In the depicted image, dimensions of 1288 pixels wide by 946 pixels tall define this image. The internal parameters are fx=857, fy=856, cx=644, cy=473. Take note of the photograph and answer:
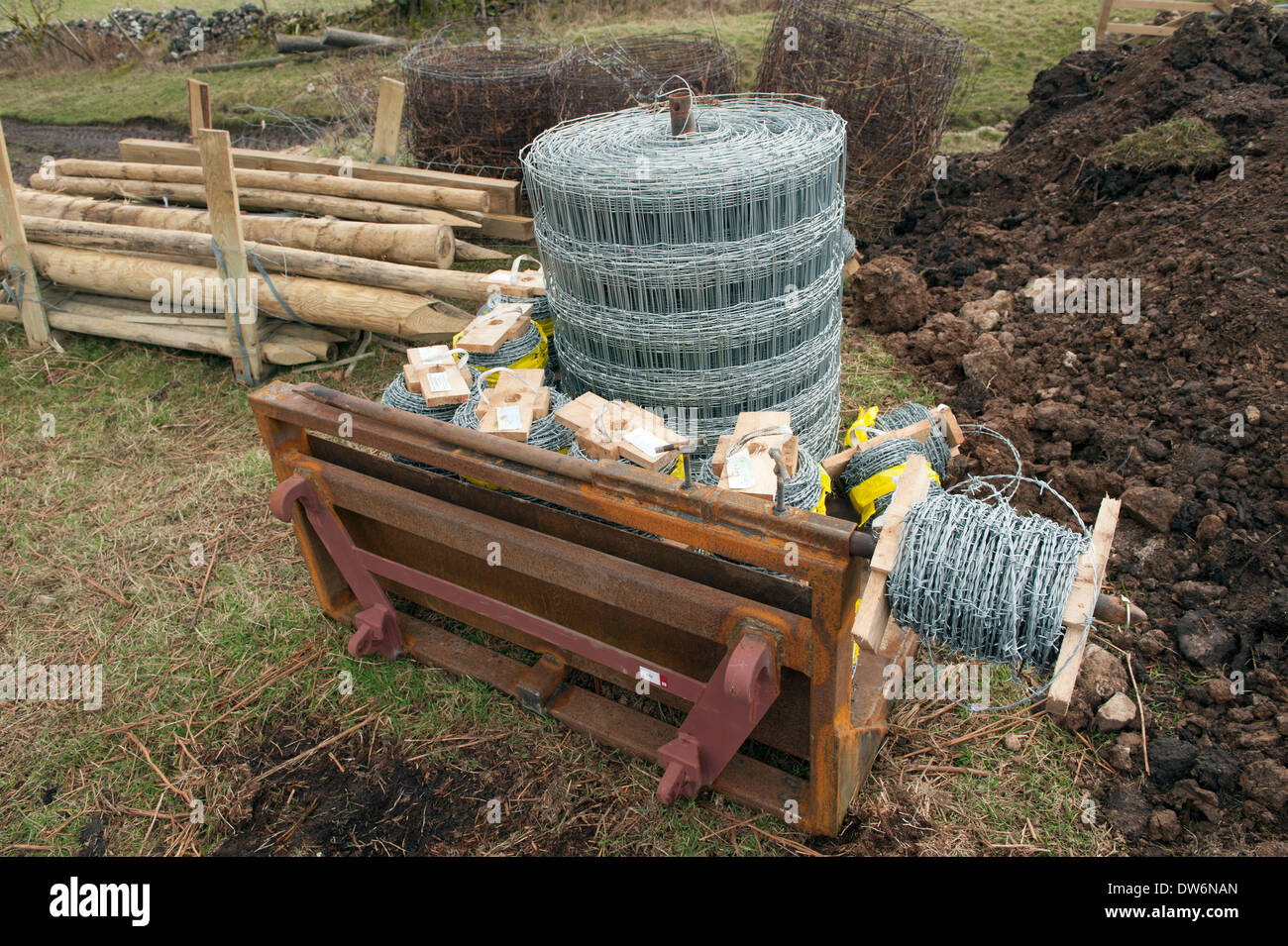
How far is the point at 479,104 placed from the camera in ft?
28.9

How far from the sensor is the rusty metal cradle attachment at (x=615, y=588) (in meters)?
2.81

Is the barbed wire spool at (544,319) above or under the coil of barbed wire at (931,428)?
above

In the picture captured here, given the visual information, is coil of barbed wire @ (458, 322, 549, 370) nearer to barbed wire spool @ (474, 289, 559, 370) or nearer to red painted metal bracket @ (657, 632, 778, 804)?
barbed wire spool @ (474, 289, 559, 370)

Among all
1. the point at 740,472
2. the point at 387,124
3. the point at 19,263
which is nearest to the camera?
the point at 740,472

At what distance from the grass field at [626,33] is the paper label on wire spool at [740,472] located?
8.38m

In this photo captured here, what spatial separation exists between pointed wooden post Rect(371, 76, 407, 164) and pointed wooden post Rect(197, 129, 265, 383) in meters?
2.88

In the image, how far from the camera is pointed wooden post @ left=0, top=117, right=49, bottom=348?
721 cm

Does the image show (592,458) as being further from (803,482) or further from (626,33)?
(626,33)

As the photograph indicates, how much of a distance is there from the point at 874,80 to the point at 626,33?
778 cm

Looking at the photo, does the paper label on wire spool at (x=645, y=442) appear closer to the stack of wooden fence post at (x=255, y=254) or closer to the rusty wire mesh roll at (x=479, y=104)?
the stack of wooden fence post at (x=255, y=254)

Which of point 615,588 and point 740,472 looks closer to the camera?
point 615,588

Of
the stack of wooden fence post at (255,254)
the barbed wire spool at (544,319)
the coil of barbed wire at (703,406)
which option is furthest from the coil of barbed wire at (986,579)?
the stack of wooden fence post at (255,254)

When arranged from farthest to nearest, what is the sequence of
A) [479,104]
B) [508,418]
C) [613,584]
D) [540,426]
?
[479,104] < [540,426] < [508,418] < [613,584]

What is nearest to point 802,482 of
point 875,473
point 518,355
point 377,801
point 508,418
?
point 875,473
